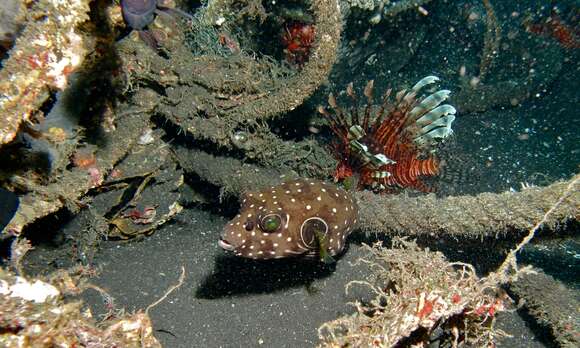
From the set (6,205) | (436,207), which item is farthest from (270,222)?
(6,205)

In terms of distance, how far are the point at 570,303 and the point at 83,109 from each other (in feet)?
19.4

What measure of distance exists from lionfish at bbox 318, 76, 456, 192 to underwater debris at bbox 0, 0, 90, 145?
3.44 metres

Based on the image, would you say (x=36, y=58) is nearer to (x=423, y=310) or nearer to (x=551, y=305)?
(x=423, y=310)

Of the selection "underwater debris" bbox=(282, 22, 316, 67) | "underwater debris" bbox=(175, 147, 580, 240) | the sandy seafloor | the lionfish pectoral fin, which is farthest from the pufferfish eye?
"underwater debris" bbox=(282, 22, 316, 67)

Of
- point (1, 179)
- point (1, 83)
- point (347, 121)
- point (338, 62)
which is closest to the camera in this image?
point (1, 83)

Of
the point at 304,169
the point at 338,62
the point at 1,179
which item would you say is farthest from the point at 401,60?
the point at 1,179

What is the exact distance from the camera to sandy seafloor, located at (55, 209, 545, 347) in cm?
399

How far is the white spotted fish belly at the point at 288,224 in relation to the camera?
3578 millimetres

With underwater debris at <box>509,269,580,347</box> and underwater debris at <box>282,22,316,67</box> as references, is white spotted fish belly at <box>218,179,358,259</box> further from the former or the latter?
underwater debris at <box>282,22,316,67</box>

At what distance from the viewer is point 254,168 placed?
4.83m

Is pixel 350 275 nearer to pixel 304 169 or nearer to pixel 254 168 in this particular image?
pixel 304 169

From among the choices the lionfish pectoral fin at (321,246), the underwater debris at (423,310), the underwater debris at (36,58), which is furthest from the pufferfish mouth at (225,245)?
the underwater debris at (36,58)

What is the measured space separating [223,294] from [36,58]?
10.3 ft

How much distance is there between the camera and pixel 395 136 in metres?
5.37
